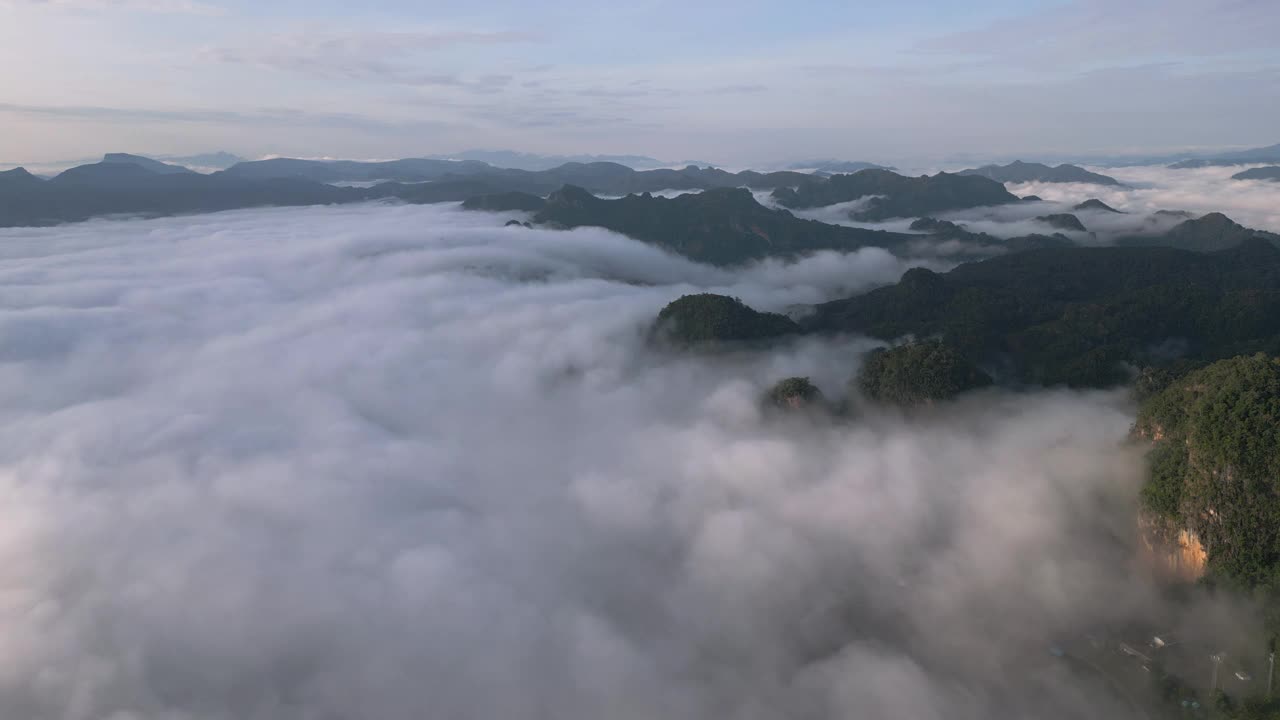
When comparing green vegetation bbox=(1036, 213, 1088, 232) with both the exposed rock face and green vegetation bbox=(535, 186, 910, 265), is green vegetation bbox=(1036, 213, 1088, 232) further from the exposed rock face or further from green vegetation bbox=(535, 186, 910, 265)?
the exposed rock face

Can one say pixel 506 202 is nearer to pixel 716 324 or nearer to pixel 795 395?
pixel 716 324

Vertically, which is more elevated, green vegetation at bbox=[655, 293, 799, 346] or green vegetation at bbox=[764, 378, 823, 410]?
green vegetation at bbox=[655, 293, 799, 346]

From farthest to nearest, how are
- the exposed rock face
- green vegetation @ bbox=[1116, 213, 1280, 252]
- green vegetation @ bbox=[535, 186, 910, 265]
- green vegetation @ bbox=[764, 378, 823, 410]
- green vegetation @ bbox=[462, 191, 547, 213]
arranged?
green vegetation @ bbox=[462, 191, 547, 213]
green vegetation @ bbox=[535, 186, 910, 265]
green vegetation @ bbox=[1116, 213, 1280, 252]
green vegetation @ bbox=[764, 378, 823, 410]
the exposed rock face

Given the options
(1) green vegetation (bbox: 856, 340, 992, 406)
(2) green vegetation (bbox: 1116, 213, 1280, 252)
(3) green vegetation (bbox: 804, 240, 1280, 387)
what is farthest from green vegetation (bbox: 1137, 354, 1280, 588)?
(2) green vegetation (bbox: 1116, 213, 1280, 252)

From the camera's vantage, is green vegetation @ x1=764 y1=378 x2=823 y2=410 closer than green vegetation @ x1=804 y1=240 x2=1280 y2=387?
Yes

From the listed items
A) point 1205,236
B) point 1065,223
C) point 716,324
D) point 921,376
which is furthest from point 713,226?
point 921,376

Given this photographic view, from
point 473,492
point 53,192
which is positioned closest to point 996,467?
point 473,492
